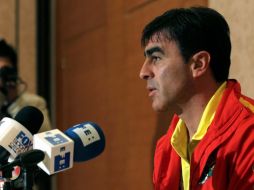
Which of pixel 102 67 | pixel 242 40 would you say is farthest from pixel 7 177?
pixel 102 67

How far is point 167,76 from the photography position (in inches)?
54.2

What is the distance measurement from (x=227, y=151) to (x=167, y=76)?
0.26 meters

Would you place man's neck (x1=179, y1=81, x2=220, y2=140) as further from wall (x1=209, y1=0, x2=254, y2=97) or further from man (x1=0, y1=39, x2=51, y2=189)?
man (x1=0, y1=39, x2=51, y2=189)

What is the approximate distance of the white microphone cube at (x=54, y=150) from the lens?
3.45 ft

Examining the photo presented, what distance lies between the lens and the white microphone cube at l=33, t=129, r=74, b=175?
1.05 metres

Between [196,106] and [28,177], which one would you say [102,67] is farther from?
[28,177]

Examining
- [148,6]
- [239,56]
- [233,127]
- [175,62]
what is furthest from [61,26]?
[233,127]

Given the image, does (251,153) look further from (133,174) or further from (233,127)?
(133,174)

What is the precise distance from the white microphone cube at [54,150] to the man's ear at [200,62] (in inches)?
16.5

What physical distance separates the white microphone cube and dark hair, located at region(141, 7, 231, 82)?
17.1 inches

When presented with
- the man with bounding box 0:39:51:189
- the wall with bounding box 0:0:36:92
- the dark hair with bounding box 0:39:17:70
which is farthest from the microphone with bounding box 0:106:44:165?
the wall with bounding box 0:0:36:92

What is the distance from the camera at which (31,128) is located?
1201 mm

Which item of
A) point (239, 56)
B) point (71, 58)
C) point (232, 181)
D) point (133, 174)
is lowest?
point (133, 174)

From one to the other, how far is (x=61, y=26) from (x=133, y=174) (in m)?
1.18
